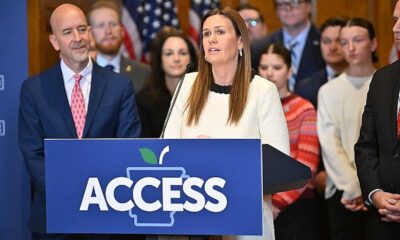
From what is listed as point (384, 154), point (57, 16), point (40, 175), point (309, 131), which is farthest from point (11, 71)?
point (384, 154)

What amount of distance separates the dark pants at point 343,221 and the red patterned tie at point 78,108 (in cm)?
159

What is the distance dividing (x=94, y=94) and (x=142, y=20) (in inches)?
106

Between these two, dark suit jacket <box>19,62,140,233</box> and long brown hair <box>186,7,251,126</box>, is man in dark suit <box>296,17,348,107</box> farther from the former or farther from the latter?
long brown hair <box>186,7,251,126</box>

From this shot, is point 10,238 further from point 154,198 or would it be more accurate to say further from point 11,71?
point 154,198

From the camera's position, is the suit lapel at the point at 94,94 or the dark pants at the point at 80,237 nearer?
the dark pants at the point at 80,237

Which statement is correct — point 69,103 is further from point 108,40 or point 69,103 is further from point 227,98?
point 108,40

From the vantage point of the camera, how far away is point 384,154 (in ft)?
11.2

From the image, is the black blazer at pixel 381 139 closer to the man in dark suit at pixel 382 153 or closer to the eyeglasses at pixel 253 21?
the man in dark suit at pixel 382 153

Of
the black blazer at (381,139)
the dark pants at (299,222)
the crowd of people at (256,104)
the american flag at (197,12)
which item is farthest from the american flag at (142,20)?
the black blazer at (381,139)

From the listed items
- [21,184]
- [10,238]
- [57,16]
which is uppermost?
[57,16]

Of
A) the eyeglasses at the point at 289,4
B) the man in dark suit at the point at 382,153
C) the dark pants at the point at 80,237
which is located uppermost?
the eyeglasses at the point at 289,4

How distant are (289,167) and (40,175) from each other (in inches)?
49.8

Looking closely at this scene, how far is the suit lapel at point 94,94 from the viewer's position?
3.49 metres

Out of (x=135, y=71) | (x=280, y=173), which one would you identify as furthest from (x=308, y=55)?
(x=280, y=173)
